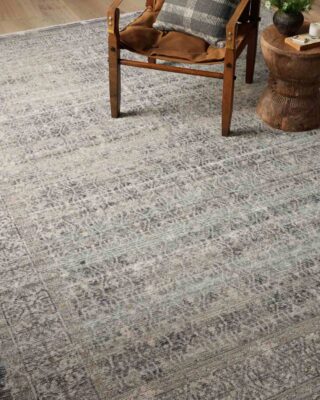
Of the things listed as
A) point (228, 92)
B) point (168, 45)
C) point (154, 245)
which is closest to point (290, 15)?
point (228, 92)

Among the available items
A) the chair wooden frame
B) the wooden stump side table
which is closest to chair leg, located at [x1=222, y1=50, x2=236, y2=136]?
the chair wooden frame

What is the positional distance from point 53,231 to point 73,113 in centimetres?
93

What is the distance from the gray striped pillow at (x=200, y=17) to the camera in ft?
9.72

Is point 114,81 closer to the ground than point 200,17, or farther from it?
closer to the ground

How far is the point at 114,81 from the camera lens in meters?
3.01

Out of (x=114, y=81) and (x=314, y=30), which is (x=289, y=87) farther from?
(x=114, y=81)

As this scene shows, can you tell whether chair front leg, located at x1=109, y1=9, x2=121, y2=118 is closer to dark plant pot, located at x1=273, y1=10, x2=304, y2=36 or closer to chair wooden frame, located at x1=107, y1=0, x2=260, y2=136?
chair wooden frame, located at x1=107, y1=0, x2=260, y2=136

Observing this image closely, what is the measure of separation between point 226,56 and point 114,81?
58 centimetres

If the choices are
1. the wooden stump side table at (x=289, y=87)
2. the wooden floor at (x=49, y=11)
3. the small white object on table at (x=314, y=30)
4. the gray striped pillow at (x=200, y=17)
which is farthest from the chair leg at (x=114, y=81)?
the wooden floor at (x=49, y=11)

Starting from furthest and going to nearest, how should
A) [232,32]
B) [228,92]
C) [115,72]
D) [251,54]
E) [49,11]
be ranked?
[49,11] → [251,54] → [115,72] → [228,92] → [232,32]

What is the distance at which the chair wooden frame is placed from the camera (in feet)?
8.93

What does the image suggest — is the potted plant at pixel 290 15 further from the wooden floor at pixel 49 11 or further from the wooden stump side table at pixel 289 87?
the wooden floor at pixel 49 11

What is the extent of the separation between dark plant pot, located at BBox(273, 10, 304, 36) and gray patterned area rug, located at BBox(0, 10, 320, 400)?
0.46m

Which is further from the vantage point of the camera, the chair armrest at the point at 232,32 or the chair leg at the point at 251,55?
the chair leg at the point at 251,55
